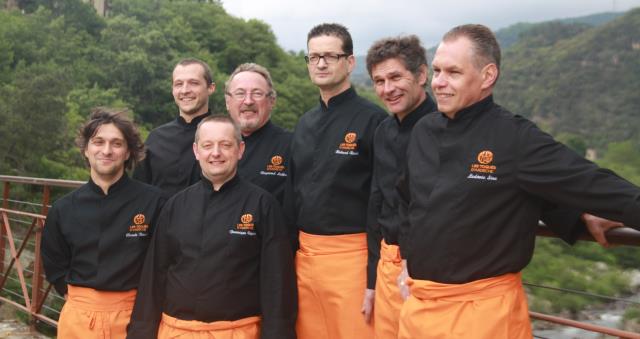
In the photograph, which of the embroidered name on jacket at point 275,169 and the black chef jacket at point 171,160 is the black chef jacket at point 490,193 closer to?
the embroidered name on jacket at point 275,169

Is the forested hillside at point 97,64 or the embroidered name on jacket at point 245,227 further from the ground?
the forested hillside at point 97,64

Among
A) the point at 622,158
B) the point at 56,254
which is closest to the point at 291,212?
the point at 56,254

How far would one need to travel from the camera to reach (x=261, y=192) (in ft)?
8.75

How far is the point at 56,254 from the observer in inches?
113

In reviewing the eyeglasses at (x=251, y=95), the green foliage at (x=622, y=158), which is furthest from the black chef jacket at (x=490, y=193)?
the green foliage at (x=622, y=158)

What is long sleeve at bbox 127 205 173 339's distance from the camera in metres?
2.61

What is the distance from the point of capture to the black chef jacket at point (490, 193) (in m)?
1.73

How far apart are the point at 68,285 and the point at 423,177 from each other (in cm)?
172

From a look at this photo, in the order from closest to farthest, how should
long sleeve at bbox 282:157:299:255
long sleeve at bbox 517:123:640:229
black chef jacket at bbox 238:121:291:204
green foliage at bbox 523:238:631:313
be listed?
long sleeve at bbox 517:123:640:229
long sleeve at bbox 282:157:299:255
black chef jacket at bbox 238:121:291:204
green foliage at bbox 523:238:631:313

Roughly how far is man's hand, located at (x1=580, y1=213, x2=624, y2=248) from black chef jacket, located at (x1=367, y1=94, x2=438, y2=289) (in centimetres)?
71

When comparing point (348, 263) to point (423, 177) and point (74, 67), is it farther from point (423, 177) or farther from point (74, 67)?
point (74, 67)

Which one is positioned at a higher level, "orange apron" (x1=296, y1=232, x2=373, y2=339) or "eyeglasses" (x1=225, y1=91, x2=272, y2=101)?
"eyeglasses" (x1=225, y1=91, x2=272, y2=101)

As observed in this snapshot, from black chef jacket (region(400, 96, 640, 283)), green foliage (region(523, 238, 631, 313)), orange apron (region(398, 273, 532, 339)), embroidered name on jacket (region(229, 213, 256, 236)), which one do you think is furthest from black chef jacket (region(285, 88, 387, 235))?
green foliage (region(523, 238, 631, 313))

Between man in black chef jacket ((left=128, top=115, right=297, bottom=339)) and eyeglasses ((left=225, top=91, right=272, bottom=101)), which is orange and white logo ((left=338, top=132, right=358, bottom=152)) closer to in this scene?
man in black chef jacket ((left=128, top=115, right=297, bottom=339))
